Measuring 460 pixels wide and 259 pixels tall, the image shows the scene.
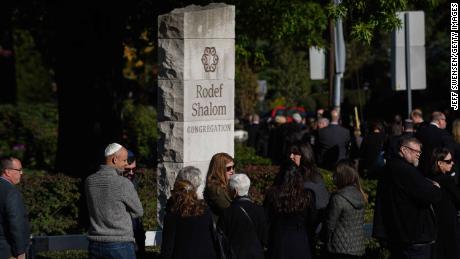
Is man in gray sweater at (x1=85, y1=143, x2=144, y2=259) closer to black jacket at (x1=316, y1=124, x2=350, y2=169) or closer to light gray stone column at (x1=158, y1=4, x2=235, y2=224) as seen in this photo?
light gray stone column at (x1=158, y1=4, x2=235, y2=224)

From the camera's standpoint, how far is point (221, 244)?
9609mm

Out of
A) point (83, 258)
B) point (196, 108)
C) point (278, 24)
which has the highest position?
point (278, 24)

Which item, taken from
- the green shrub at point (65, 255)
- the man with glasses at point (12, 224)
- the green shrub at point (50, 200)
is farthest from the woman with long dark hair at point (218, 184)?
the green shrub at point (50, 200)

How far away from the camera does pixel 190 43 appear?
13.2 meters

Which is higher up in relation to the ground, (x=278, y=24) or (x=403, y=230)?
(x=278, y=24)

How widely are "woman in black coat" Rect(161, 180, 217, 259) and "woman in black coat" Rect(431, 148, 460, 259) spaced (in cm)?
314

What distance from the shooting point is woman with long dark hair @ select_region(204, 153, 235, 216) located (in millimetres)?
10711

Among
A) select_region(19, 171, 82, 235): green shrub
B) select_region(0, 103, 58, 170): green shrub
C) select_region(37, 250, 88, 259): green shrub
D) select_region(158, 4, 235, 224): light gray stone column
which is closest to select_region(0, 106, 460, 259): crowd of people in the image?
select_region(158, 4, 235, 224): light gray stone column

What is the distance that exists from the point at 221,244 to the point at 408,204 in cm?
229

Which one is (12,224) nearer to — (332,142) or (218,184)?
(218,184)

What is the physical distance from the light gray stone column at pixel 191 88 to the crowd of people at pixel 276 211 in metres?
1.29

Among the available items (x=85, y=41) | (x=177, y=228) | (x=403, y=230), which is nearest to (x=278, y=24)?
(x=85, y=41)

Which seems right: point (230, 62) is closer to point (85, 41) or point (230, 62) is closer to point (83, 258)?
point (83, 258)

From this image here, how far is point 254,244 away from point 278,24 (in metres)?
12.3
